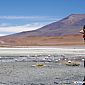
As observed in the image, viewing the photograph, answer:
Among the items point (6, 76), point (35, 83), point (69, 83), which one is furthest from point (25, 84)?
point (6, 76)

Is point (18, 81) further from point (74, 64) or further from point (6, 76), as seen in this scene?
point (74, 64)

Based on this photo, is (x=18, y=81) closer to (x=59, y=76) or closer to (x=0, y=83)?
(x=0, y=83)

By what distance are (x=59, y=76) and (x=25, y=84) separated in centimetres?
380

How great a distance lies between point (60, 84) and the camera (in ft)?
59.6

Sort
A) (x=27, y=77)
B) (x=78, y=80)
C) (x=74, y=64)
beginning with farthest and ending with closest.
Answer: (x=74, y=64), (x=27, y=77), (x=78, y=80)

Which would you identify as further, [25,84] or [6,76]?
[6,76]

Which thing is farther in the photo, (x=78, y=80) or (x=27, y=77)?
(x=27, y=77)

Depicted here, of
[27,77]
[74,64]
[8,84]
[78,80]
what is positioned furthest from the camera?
[74,64]

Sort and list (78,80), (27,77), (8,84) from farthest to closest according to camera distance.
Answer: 1. (27,77)
2. (78,80)
3. (8,84)

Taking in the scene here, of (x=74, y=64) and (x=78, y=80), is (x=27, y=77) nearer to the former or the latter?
(x=78, y=80)

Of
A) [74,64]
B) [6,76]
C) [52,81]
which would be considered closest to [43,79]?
[52,81]

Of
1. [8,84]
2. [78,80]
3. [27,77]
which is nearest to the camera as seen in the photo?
[8,84]

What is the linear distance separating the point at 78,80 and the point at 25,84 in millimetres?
2977

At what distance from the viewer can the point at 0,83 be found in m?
18.3
